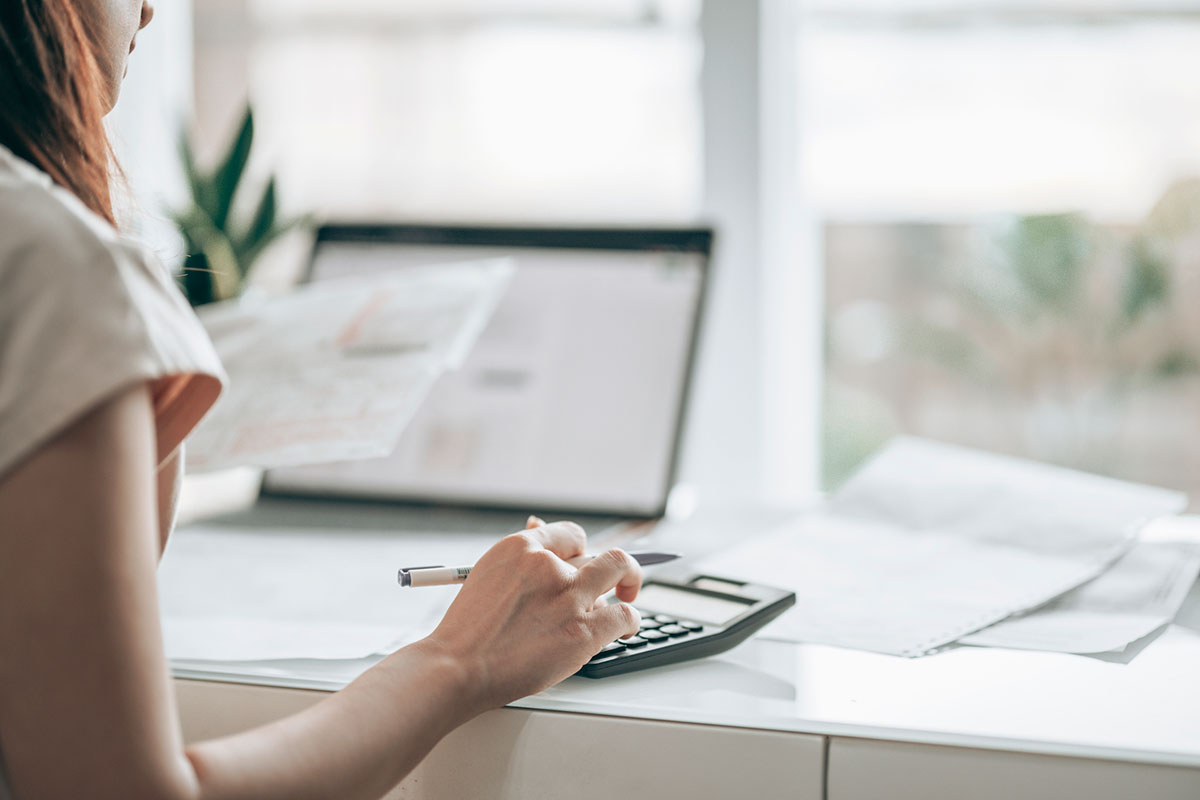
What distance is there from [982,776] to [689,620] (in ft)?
0.69

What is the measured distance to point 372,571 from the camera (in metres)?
0.82

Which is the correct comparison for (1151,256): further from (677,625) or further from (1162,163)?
(677,625)

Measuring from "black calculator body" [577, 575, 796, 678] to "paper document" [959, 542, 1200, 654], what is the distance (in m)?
0.14

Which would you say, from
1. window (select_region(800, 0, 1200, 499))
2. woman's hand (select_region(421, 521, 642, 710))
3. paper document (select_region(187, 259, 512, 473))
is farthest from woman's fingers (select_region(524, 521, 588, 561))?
window (select_region(800, 0, 1200, 499))

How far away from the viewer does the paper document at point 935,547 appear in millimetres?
691

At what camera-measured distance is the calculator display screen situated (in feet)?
2.16

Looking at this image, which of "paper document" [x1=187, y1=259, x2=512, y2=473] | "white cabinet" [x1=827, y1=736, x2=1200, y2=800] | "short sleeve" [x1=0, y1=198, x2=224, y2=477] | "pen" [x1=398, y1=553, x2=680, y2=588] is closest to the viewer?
"short sleeve" [x1=0, y1=198, x2=224, y2=477]

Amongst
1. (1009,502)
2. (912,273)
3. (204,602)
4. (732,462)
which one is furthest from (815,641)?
(912,273)

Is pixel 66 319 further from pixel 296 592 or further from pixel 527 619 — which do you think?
pixel 296 592

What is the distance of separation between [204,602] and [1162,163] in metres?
1.22

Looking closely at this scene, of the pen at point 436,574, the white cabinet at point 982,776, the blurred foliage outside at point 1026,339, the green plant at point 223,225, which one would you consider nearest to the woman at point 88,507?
the pen at point 436,574

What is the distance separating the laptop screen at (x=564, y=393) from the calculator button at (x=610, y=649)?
34cm

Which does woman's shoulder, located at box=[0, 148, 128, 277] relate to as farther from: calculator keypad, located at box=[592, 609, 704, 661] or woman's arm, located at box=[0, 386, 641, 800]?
calculator keypad, located at box=[592, 609, 704, 661]

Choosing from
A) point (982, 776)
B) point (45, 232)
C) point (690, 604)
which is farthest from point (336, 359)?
point (982, 776)
